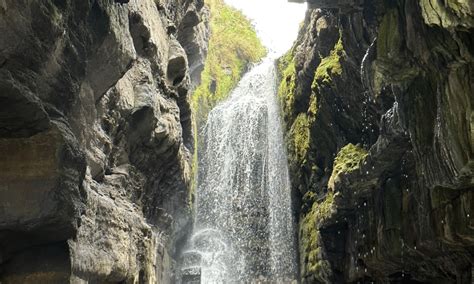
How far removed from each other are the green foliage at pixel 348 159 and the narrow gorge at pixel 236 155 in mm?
74

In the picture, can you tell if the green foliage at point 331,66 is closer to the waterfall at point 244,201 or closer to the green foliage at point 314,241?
the green foliage at point 314,241

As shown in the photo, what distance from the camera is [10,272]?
26.0 ft

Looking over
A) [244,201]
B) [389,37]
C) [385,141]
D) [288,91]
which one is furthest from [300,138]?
[389,37]

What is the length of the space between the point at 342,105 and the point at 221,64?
21474mm

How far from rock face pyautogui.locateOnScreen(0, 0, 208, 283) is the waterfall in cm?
1029

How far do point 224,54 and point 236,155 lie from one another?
12266mm

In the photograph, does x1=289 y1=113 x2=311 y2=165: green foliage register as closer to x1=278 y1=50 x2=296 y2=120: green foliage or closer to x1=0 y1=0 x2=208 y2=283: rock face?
x1=278 y1=50 x2=296 y2=120: green foliage

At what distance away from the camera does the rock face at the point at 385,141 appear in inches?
314

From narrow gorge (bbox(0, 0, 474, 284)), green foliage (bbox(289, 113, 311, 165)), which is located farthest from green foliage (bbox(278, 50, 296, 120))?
green foliage (bbox(289, 113, 311, 165))

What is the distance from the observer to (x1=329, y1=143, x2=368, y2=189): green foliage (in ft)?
50.7

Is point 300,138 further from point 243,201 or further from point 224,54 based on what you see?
point 224,54

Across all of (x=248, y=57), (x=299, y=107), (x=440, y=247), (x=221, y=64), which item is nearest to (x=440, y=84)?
(x=440, y=247)

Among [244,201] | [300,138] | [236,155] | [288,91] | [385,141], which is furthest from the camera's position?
[236,155]

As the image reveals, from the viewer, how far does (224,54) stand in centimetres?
3925
